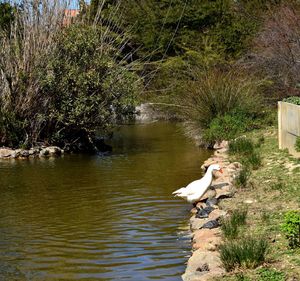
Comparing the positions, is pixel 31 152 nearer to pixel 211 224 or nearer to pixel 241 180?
pixel 241 180

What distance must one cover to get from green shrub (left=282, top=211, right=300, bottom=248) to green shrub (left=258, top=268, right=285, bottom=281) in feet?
2.13

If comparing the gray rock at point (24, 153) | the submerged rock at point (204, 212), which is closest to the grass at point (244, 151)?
the submerged rock at point (204, 212)

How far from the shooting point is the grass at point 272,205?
6.12 metres

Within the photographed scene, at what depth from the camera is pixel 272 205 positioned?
898 cm

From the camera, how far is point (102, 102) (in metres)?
20.6

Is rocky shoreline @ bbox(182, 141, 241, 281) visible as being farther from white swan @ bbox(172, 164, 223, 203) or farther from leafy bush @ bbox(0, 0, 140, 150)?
leafy bush @ bbox(0, 0, 140, 150)

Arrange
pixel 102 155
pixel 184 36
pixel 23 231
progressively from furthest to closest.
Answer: pixel 184 36 → pixel 102 155 → pixel 23 231

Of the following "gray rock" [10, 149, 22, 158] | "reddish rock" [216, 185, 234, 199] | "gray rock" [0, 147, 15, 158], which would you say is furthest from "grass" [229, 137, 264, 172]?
"gray rock" [0, 147, 15, 158]

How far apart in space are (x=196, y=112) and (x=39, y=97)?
4.81 meters

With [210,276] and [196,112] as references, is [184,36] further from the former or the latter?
[210,276]

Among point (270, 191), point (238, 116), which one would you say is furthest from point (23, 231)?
point (238, 116)

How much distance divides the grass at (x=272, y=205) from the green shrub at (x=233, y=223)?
0.11m

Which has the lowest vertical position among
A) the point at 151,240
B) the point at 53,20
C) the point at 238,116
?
the point at 151,240

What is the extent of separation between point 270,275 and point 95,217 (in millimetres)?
5107
